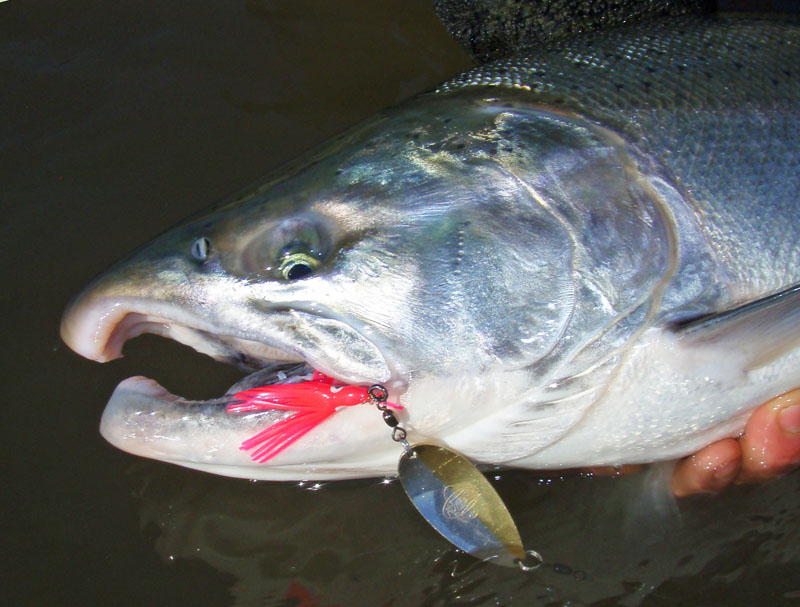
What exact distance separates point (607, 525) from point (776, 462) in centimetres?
50

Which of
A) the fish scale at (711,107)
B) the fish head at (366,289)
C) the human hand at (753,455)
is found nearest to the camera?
the fish head at (366,289)

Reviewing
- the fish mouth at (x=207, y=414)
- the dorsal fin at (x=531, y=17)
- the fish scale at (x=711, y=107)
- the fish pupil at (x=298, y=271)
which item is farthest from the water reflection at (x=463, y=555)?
the dorsal fin at (x=531, y=17)

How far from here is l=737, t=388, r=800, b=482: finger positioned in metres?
1.92

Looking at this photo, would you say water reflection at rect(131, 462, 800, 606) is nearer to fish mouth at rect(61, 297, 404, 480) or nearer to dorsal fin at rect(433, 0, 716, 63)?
fish mouth at rect(61, 297, 404, 480)

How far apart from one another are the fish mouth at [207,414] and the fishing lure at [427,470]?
2 cm

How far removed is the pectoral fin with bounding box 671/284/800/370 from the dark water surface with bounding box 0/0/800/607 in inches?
23.1

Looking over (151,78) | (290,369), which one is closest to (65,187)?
(151,78)

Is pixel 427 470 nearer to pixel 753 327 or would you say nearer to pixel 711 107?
pixel 753 327

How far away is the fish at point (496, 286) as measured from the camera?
1.64 meters

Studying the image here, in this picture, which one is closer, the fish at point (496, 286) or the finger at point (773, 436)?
the fish at point (496, 286)

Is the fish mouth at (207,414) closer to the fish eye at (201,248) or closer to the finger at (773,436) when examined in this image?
the fish eye at (201,248)

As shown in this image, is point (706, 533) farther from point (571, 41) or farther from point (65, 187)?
point (65, 187)

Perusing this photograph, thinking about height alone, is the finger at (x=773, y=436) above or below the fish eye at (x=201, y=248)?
below

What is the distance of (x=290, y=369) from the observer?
5.90ft
